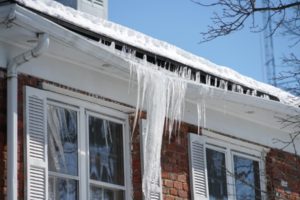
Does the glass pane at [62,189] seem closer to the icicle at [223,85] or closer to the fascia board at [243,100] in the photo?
the fascia board at [243,100]

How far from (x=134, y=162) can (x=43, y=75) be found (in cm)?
157

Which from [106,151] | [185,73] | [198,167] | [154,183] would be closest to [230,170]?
[198,167]

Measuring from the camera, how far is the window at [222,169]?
34.3ft

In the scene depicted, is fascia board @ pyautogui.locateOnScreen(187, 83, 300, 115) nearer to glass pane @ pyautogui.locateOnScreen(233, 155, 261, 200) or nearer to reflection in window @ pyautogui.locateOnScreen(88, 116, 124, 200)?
glass pane @ pyautogui.locateOnScreen(233, 155, 261, 200)

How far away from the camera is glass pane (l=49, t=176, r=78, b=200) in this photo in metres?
8.65

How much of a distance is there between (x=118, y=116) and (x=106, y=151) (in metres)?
0.44

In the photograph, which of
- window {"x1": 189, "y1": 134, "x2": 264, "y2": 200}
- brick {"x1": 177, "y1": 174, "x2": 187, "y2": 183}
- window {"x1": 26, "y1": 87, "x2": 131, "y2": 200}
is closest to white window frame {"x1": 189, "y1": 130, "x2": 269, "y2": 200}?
window {"x1": 189, "y1": 134, "x2": 264, "y2": 200}

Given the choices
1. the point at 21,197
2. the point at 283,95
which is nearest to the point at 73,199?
the point at 21,197

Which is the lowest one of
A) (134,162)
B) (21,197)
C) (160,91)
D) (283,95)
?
(21,197)

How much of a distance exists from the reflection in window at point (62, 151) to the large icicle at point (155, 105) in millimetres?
834

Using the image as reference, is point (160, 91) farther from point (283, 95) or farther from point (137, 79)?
point (283, 95)

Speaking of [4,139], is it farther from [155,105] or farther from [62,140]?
[155,105]

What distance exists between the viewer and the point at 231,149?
439 inches

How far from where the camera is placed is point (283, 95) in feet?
40.0
